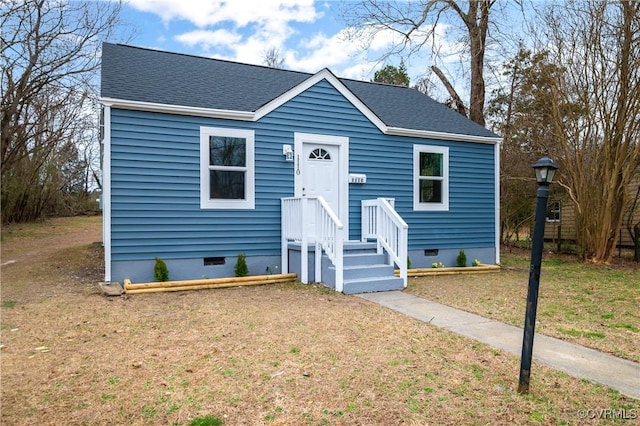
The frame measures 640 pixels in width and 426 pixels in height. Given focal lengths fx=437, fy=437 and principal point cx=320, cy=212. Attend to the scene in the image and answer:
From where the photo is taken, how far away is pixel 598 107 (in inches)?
411

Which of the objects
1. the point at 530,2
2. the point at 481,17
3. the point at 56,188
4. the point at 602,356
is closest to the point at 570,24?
the point at 530,2

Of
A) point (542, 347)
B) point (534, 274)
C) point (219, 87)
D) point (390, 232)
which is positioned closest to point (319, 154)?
point (390, 232)

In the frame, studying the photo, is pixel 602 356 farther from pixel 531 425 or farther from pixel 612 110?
pixel 612 110

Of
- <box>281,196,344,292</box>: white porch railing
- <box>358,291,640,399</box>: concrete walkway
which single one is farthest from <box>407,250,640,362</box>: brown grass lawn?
<box>281,196,344,292</box>: white porch railing

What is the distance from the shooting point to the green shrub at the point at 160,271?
7.22 meters

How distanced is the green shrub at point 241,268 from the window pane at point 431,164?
4.48 metres

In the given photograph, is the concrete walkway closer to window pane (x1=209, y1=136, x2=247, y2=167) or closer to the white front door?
the white front door

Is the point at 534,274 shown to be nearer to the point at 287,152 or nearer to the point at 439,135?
the point at 287,152

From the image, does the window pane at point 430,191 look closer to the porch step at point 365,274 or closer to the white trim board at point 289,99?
the white trim board at point 289,99

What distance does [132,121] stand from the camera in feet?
23.5

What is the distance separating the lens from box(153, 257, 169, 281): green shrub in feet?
23.7

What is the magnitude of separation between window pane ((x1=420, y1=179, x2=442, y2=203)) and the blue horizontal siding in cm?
30

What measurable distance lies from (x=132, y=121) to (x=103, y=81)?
103 centimetres

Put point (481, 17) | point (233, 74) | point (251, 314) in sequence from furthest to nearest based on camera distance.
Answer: point (481, 17) → point (233, 74) → point (251, 314)
